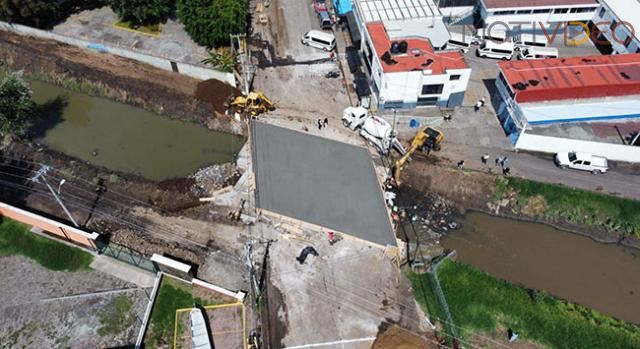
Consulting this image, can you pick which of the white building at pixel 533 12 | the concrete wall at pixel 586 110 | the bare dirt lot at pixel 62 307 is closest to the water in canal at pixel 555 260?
the concrete wall at pixel 586 110

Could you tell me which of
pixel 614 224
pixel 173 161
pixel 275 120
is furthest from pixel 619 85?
pixel 173 161

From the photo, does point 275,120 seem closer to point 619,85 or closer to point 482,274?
point 482,274

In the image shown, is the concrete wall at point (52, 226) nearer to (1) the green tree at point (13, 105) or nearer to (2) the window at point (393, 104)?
(1) the green tree at point (13, 105)

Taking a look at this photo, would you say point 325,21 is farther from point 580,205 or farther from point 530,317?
point 530,317

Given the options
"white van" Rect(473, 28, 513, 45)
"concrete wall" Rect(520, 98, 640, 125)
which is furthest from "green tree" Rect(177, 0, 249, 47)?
"concrete wall" Rect(520, 98, 640, 125)

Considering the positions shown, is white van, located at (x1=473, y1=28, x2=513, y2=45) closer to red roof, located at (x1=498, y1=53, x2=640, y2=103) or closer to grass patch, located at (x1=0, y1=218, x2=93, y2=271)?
red roof, located at (x1=498, y1=53, x2=640, y2=103)

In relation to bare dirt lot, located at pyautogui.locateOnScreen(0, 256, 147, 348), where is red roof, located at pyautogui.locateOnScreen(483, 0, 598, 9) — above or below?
above
